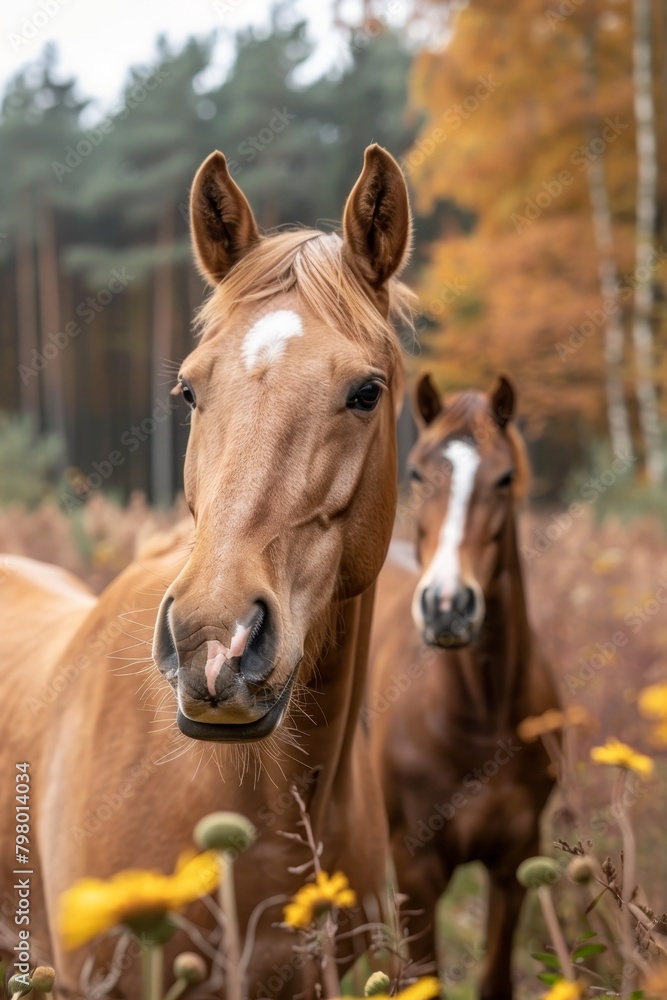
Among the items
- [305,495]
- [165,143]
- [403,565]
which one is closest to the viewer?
[305,495]

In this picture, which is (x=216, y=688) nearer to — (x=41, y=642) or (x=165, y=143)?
(x=41, y=642)

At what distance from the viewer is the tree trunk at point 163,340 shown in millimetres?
22422

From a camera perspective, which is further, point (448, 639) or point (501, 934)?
point (501, 934)

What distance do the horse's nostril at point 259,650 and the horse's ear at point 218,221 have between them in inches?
41.9

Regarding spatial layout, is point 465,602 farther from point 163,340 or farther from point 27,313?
point 27,313

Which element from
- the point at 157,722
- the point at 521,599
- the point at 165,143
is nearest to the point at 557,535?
the point at 521,599

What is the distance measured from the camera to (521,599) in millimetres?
3861

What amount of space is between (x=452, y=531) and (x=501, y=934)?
5.70 feet

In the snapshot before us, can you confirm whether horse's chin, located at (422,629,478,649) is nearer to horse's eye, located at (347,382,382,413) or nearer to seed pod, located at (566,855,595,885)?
horse's eye, located at (347,382,382,413)

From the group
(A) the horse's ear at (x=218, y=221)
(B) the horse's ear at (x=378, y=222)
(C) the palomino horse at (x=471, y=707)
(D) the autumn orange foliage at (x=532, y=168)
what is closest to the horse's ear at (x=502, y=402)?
(C) the palomino horse at (x=471, y=707)

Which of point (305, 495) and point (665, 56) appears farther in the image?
point (665, 56)

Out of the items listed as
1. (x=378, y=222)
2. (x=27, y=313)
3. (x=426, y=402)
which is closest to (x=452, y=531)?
(x=426, y=402)

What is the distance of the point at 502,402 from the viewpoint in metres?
4.05

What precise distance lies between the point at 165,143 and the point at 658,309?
13657 mm
